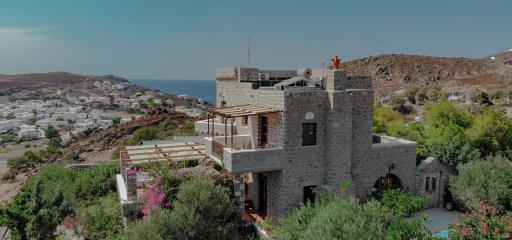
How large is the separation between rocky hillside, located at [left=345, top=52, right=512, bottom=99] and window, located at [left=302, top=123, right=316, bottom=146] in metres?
56.4

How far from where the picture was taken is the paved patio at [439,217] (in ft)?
50.2

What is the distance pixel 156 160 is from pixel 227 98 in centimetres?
601

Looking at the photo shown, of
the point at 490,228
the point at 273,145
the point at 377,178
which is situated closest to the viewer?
the point at 490,228

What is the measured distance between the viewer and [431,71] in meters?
80.9

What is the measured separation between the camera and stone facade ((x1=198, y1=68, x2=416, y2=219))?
1469 cm

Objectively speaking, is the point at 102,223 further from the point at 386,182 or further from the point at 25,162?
the point at 25,162

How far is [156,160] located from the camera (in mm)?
16141

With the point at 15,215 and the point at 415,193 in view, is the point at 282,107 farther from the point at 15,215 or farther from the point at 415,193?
the point at 15,215

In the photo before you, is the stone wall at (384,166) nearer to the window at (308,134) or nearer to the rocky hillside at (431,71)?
the window at (308,134)

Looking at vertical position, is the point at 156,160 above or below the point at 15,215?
above

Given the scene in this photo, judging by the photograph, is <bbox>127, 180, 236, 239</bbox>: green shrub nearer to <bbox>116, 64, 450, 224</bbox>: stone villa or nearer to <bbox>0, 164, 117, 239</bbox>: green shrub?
<bbox>116, 64, 450, 224</bbox>: stone villa

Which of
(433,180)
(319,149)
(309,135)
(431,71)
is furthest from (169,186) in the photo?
(431,71)

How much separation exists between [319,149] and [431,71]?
7390cm

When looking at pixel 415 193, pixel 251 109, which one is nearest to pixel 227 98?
pixel 251 109
